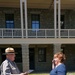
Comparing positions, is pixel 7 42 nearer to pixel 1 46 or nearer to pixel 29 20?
pixel 1 46

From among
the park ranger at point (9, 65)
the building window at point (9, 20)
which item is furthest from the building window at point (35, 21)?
the park ranger at point (9, 65)

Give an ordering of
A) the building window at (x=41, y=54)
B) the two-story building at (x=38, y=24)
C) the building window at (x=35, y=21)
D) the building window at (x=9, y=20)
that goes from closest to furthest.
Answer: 1. the two-story building at (x=38, y=24)
2. the building window at (x=41, y=54)
3. the building window at (x=9, y=20)
4. the building window at (x=35, y=21)

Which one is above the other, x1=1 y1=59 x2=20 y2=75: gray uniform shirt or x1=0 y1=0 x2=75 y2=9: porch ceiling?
x1=0 y1=0 x2=75 y2=9: porch ceiling

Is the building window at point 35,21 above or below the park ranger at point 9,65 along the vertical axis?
above

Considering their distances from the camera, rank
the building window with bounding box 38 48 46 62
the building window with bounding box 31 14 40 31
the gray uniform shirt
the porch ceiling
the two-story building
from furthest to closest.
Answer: the building window with bounding box 31 14 40 31, the building window with bounding box 38 48 46 62, the two-story building, the porch ceiling, the gray uniform shirt

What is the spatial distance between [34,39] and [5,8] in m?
6.63

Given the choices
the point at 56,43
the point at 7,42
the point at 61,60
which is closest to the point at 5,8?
the point at 7,42

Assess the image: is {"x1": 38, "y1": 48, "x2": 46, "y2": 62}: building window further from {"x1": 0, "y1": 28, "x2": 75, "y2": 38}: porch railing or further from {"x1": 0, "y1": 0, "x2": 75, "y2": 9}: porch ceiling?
{"x1": 0, "y1": 0, "x2": 75, "y2": 9}: porch ceiling

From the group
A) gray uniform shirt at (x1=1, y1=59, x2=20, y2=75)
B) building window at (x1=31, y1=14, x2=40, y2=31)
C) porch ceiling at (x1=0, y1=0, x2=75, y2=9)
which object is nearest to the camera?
gray uniform shirt at (x1=1, y1=59, x2=20, y2=75)

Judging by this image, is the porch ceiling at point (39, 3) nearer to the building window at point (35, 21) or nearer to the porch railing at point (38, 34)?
the building window at point (35, 21)

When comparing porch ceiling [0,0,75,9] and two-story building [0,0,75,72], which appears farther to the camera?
two-story building [0,0,75,72]

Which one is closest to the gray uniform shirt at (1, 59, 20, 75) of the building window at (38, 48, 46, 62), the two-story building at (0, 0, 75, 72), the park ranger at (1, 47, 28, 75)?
the park ranger at (1, 47, 28, 75)

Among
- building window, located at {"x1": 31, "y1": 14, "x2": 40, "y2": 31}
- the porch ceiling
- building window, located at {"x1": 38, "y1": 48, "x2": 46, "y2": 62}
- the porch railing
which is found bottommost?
building window, located at {"x1": 38, "y1": 48, "x2": 46, "y2": 62}

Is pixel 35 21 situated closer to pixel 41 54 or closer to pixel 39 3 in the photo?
pixel 39 3
